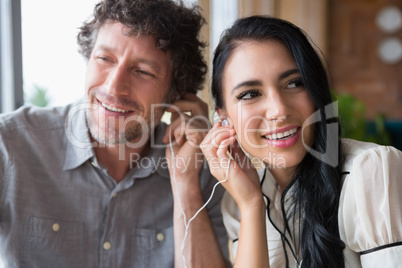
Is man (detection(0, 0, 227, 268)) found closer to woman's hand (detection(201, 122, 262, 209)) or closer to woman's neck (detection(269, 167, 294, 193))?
woman's hand (detection(201, 122, 262, 209))

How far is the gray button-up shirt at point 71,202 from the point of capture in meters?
1.64

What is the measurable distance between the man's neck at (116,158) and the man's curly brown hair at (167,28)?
29 centimetres

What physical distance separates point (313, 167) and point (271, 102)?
0.25 m

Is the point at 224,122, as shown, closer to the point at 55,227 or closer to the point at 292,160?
the point at 292,160

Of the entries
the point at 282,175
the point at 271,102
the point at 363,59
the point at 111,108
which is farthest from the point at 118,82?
the point at 363,59

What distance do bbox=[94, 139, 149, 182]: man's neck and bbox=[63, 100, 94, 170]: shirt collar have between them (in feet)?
0.18

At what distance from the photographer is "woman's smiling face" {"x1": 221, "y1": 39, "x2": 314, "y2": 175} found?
4.90 feet

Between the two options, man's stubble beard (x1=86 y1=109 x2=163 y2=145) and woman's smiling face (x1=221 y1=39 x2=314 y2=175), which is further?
man's stubble beard (x1=86 y1=109 x2=163 y2=145)

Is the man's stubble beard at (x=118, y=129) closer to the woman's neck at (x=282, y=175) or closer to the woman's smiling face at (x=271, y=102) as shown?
the woman's smiling face at (x=271, y=102)

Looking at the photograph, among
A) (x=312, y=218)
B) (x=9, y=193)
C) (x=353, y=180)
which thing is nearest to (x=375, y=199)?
(x=353, y=180)

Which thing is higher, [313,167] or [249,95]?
[249,95]

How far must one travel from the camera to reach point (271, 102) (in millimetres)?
1491

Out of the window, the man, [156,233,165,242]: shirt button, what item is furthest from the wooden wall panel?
[156,233,165,242]: shirt button

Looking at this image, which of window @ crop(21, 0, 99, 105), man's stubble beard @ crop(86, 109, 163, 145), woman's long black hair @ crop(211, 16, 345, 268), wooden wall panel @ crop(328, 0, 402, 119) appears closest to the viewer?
woman's long black hair @ crop(211, 16, 345, 268)
